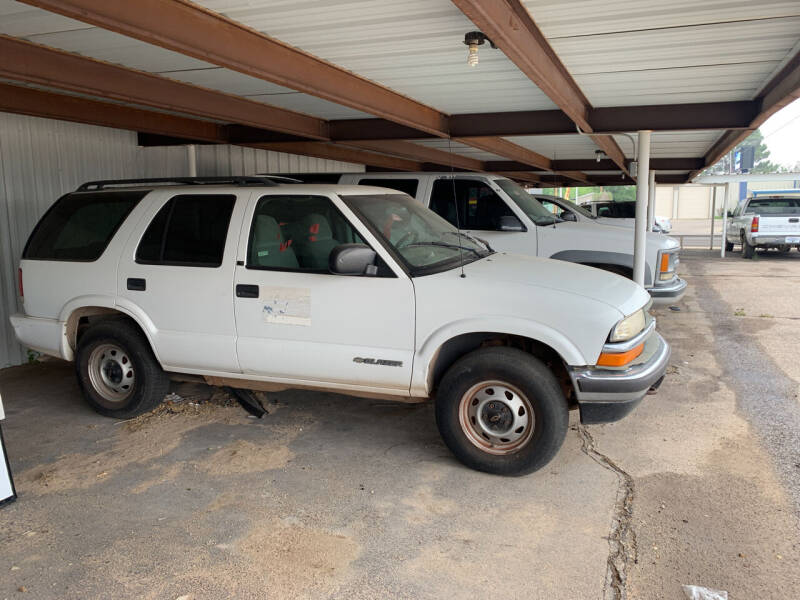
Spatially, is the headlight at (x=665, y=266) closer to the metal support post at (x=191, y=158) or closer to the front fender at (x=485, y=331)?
the front fender at (x=485, y=331)

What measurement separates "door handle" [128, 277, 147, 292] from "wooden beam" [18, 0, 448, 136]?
1894 mm

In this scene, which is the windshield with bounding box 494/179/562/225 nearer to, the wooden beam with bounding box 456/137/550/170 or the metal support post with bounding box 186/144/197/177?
the wooden beam with bounding box 456/137/550/170

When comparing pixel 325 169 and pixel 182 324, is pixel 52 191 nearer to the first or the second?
pixel 182 324

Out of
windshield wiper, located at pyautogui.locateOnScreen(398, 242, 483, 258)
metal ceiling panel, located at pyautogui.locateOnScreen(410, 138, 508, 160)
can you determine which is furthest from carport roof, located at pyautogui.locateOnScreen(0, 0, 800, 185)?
metal ceiling panel, located at pyautogui.locateOnScreen(410, 138, 508, 160)

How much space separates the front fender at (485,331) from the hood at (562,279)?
274mm

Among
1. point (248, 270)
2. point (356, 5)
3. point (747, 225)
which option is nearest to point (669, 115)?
point (356, 5)

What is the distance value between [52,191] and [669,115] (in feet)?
24.8

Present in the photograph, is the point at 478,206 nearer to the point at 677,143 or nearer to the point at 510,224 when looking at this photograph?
the point at 510,224

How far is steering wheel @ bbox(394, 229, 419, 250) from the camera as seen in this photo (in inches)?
186

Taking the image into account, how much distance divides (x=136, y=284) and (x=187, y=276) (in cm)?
52

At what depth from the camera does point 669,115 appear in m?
7.62

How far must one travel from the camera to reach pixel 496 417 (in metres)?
4.36

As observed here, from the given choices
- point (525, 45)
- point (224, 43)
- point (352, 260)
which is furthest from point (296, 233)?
point (525, 45)

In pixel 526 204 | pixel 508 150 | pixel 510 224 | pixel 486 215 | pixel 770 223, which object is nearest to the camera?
pixel 510 224
